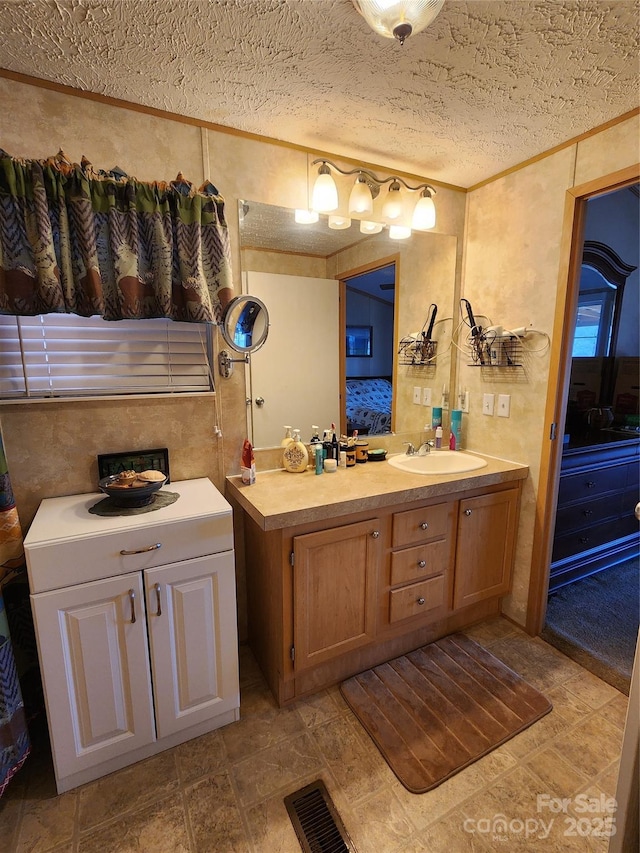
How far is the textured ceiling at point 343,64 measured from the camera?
3.64 ft

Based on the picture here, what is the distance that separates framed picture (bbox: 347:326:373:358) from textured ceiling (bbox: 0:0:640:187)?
86cm

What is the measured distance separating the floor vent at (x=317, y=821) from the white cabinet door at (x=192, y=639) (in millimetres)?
417

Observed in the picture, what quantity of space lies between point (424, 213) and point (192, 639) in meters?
2.25

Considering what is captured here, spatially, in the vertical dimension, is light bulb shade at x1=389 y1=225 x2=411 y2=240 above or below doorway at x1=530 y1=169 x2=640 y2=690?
above

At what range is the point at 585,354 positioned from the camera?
9.99ft

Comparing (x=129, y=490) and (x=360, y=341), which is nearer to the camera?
(x=129, y=490)

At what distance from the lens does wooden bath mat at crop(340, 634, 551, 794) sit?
58.2 inches

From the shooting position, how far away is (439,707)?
1.70 metres

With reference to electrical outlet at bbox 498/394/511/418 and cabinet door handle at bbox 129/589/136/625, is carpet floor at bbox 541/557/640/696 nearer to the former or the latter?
electrical outlet at bbox 498/394/511/418

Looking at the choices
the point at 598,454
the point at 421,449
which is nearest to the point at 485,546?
the point at 421,449

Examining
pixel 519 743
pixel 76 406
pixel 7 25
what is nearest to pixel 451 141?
pixel 7 25

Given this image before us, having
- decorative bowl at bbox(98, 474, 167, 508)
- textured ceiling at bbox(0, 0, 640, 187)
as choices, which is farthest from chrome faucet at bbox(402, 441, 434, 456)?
textured ceiling at bbox(0, 0, 640, 187)

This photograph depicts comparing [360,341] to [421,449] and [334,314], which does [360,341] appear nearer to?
[334,314]

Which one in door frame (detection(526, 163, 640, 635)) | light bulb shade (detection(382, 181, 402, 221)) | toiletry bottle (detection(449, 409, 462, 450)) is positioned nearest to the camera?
door frame (detection(526, 163, 640, 635))
